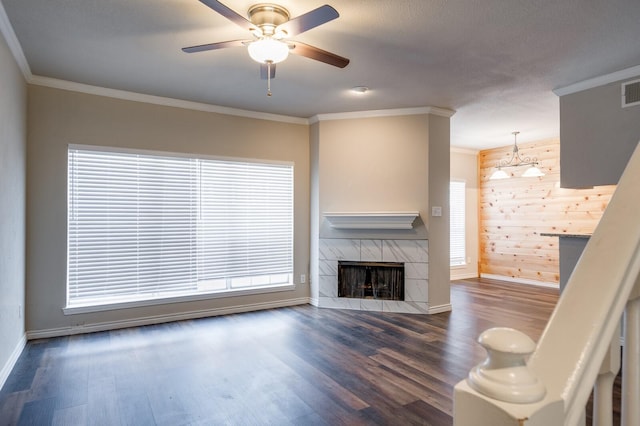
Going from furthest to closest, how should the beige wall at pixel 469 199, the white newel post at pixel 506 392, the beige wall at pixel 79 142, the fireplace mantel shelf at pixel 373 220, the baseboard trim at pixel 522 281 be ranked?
1. the beige wall at pixel 469 199
2. the baseboard trim at pixel 522 281
3. the fireplace mantel shelf at pixel 373 220
4. the beige wall at pixel 79 142
5. the white newel post at pixel 506 392

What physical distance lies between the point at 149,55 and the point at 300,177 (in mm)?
2506

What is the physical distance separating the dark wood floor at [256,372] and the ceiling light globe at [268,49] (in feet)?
7.51

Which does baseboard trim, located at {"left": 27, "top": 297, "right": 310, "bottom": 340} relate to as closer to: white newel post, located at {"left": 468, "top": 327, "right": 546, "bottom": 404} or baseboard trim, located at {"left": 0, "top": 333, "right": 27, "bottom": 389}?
baseboard trim, located at {"left": 0, "top": 333, "right": 27, "bottom": 389}

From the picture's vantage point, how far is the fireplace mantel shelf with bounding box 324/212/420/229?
4730 mm

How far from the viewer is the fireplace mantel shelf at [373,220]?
4.73 metres

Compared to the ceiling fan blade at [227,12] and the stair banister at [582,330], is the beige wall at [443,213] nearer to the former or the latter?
the ceiling fan blade at [227,12]

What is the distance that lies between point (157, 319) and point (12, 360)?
141 cm

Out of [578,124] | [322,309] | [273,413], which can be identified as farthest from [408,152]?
[273,413]

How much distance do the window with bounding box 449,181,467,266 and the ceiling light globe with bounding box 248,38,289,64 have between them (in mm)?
5801

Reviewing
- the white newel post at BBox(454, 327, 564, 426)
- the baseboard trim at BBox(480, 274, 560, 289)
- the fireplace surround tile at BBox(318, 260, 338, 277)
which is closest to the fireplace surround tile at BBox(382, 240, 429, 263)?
the fireplace surround tile at BBox(318, 260, 338, 277)

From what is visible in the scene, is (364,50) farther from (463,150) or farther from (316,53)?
(463,150)

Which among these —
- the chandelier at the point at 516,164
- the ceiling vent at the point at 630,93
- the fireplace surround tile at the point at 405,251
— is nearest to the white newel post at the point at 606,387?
the ceiling vent at the point at 630,93

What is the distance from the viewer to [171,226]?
4.46 metres

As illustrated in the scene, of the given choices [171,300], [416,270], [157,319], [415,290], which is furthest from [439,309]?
[157,319]
